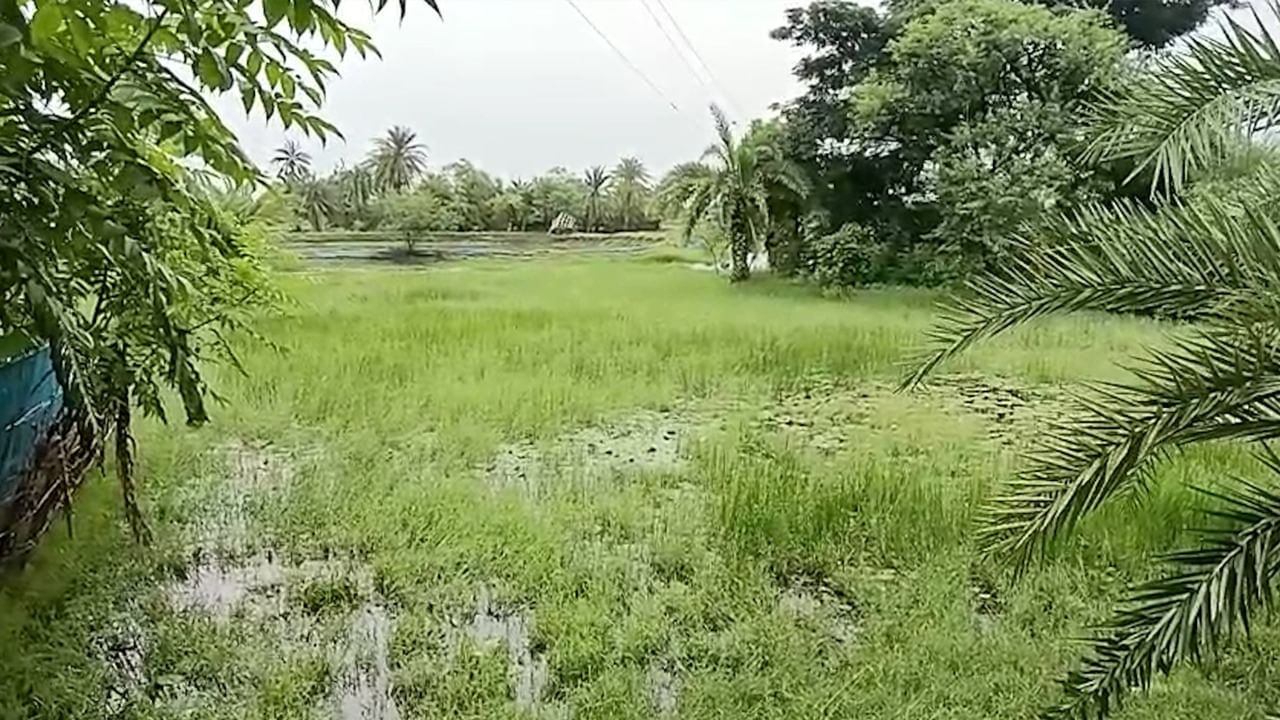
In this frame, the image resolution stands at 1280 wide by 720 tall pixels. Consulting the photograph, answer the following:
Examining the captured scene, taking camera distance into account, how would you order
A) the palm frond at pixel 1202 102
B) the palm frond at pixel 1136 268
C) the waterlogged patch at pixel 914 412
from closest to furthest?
1. the palm frond at pixel 1136 268
2. the palm frond at pixel 1202 102
3. the waterlogged patch at pixel 914 412

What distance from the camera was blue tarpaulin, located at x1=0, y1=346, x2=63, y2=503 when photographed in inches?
87.6

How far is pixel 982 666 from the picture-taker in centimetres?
209

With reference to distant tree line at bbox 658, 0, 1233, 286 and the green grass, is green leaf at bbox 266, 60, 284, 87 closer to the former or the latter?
the green grass

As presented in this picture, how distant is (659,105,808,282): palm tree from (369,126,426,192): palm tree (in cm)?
224

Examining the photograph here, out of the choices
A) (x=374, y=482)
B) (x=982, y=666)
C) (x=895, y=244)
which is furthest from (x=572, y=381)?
(x=895, y=244)

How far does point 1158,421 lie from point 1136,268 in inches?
9.9

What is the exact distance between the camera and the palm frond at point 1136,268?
1530 mm

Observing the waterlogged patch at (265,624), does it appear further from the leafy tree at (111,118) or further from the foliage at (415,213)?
the foliage at (415,213)

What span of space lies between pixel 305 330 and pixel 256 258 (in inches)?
74.1

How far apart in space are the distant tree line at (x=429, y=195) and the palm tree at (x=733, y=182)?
77 cm

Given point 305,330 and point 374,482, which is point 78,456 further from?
point 305,330

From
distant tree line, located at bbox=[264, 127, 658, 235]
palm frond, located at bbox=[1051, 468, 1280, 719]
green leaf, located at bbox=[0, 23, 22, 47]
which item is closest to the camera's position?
green leaf, located at bbox=[0, 23, 22, 47]

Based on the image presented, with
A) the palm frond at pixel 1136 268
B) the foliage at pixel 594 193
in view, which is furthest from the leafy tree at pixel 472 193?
the palm frond at pixel 1136 268

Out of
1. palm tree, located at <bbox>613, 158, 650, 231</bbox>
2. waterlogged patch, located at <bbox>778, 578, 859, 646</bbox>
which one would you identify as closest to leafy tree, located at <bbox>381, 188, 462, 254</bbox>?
palm tree, located at <bbox>613, 158, 650, 231</bbox>
